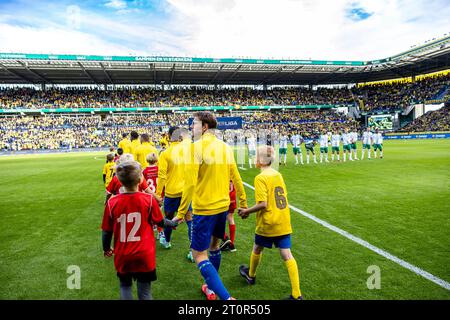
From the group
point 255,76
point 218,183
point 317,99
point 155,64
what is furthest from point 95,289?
point 317,99

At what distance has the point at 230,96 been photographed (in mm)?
53438

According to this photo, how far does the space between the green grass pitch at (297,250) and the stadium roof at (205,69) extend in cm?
3389

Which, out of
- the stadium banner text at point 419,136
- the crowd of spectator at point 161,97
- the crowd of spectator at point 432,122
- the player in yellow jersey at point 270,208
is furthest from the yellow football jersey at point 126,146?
the crowd of spectator at point 432,122

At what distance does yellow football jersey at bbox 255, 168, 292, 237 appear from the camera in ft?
11.4

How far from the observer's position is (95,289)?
154 inches

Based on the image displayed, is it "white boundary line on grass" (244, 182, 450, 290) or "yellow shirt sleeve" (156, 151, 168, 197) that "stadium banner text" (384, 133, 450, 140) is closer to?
"white boundary line on grass" (244, 182, 450, 290)

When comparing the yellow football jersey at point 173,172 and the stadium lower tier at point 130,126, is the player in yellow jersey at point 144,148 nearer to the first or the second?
the yellow football jersey at point 173,172

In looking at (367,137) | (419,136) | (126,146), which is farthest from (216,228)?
(419,136)

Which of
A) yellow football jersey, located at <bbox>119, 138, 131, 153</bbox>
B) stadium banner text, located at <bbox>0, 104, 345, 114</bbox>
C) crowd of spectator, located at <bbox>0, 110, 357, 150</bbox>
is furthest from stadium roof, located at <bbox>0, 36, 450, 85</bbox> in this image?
yellow football jersey, located at <bbox>119, 138, 131, 153</bbox>

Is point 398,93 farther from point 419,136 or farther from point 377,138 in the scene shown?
point 377,138

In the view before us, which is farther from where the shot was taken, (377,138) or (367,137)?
(367,137)

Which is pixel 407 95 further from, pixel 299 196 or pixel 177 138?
pixel 177 138

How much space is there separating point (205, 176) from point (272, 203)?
881 millimetres
